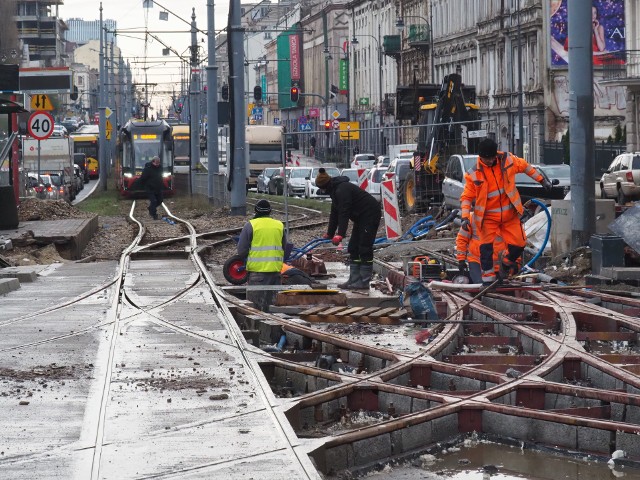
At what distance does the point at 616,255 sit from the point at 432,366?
6848mm

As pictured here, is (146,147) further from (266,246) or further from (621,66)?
(266,246)

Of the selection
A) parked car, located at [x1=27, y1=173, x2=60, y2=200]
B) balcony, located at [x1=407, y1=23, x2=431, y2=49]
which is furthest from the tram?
balcony, located at [x1=407, y1=23, x2=431, y2=49]

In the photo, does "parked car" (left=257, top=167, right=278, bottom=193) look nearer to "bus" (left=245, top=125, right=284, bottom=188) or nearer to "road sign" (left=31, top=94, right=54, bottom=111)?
"bus" (left=245, top=125, right=284, bottom=188)

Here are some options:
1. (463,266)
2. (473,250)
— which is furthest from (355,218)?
(473,250)

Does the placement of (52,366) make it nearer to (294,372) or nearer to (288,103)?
(294,372)

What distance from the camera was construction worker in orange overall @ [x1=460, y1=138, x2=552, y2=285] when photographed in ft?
48.5

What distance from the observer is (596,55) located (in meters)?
54.8

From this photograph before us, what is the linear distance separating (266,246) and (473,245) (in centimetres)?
243

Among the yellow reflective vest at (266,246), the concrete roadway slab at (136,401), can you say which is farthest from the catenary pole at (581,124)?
the concrete roadway slab at (136,401)

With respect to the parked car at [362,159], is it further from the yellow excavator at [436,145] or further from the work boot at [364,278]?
the work boot at [364,278]

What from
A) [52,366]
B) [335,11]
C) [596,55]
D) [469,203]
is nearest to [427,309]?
[469,203]

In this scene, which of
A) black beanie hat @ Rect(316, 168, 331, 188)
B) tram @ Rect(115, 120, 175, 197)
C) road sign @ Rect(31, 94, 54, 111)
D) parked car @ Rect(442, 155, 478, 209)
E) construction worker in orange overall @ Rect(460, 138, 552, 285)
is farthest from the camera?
tram @ Rect(115, 120, 175, 197)

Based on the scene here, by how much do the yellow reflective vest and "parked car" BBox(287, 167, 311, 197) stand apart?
39.5 m

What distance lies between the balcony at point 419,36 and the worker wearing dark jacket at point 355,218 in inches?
2527
